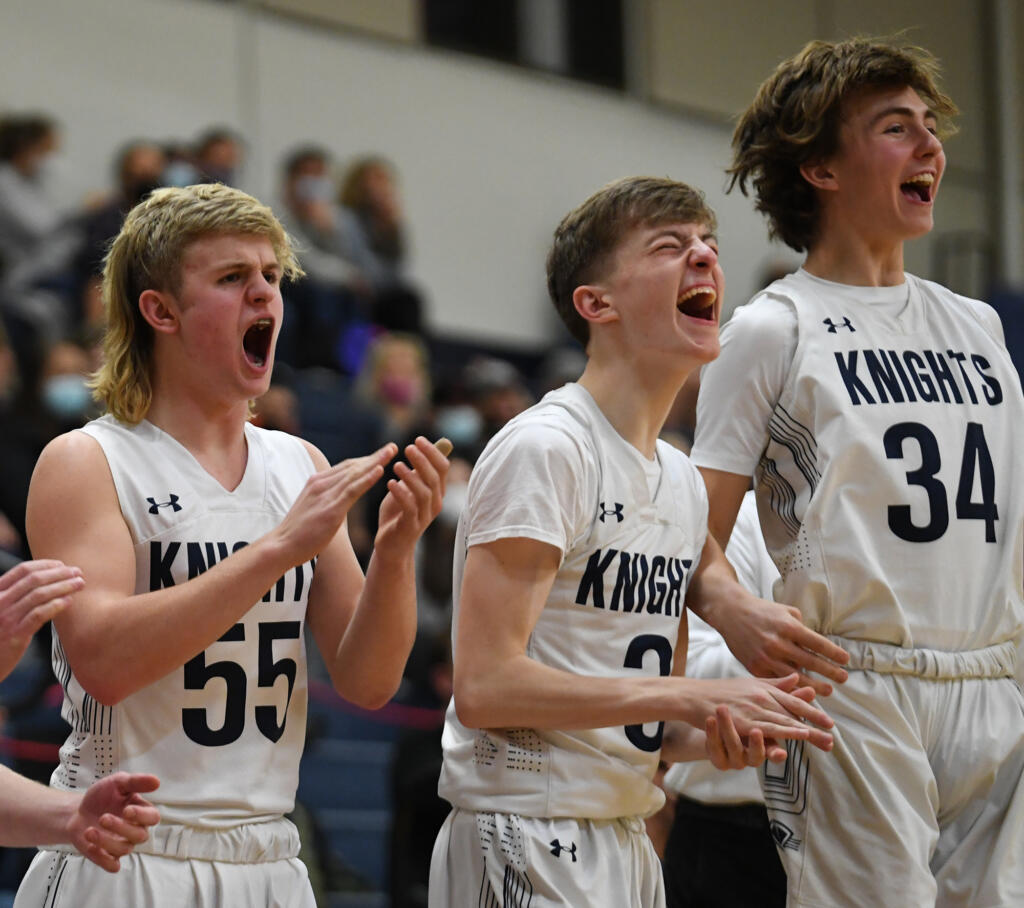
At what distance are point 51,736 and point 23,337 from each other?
153 inches

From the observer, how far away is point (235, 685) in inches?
131

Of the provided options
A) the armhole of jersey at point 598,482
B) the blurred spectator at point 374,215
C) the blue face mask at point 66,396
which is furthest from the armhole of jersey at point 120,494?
the blurred spectator at point 374,215

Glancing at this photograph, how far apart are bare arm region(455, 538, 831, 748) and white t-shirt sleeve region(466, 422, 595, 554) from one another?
4cm

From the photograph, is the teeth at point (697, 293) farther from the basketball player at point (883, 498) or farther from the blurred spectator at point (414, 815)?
the blurred spectator at point (414, 815)

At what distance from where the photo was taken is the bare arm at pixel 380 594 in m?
3.31

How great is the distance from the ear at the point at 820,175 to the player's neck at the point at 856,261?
12cm

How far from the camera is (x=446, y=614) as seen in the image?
9258mm

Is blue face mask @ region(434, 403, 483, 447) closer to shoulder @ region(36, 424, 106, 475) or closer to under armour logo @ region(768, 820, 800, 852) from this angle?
under armour logo @ region(768, 820, 800, 852)

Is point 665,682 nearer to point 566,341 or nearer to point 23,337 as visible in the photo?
point 23,337

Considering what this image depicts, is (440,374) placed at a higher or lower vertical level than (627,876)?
higher

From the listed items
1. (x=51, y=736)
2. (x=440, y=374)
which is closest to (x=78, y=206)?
(x=440, y=374)

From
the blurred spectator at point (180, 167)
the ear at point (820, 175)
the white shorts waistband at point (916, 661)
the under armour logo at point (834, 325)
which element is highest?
the blurred spectator at point (180, 167)

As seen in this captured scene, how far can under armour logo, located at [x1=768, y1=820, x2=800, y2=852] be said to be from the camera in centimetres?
359

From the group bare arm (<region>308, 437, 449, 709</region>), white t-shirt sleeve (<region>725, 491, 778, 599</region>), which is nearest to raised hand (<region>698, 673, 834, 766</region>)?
bare arm (<region>308, 437, 449, 709</region>)
